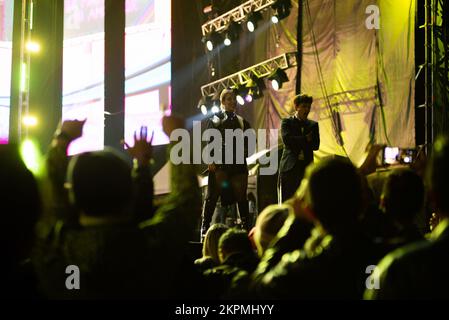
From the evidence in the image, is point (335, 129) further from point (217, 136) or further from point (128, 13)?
point (128, 13)

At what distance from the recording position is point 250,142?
757 cm

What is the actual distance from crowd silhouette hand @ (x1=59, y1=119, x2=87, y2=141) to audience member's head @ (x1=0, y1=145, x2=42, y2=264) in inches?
44.5

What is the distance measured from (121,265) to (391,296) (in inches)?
34.1

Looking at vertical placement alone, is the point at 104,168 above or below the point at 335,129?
below

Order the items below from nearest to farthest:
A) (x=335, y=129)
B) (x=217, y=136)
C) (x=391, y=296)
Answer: (x=391, y=296) < (x=217, y=136) < (x=335, y=129)

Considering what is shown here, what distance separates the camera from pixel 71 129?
286 cm

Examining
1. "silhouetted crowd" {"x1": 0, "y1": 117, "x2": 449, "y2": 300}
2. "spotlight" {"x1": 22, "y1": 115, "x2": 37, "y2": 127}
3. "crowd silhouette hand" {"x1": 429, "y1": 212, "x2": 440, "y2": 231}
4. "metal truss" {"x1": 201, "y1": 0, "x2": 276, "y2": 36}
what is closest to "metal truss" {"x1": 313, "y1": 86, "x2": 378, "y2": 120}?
"metal truss" {"x1": 201, "y1": 0, "x2": 276, "y2": 36}

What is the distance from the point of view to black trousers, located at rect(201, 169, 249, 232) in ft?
23.1

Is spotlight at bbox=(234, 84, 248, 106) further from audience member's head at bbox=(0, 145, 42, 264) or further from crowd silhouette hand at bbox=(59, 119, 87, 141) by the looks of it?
audience member's head at bbox=(0, 145, 42, 264)

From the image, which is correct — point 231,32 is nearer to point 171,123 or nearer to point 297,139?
point 297,139
